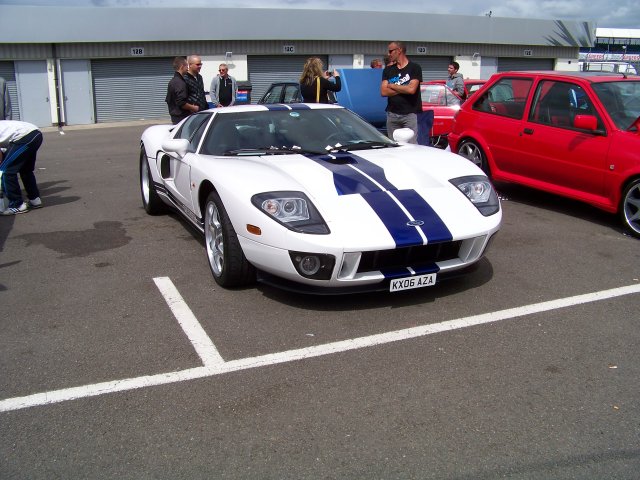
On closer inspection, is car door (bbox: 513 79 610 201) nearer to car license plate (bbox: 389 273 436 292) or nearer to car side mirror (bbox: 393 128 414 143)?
car side mirror (bbox: 393 128 414 143)

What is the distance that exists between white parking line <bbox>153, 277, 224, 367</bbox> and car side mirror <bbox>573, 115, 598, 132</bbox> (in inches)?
167

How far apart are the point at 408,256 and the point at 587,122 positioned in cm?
322

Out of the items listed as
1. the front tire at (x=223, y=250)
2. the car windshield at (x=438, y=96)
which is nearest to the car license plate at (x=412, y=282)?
the front tire at (x=223, y=250)

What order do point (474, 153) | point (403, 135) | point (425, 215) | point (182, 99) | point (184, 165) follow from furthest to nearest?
point (182, 99) < point (474, 153) < point (403, 135) < point (184, 165) < point (425, 215)

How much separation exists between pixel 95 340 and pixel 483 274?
2.87 metres

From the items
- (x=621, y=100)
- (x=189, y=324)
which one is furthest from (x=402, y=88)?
(x=189, y=324)

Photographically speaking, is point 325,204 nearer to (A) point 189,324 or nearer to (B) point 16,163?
(A) point 189,324

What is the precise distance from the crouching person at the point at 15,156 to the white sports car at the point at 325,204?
9.22 ft

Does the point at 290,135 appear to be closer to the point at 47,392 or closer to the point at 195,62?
the point at 47,392

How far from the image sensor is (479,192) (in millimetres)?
4574

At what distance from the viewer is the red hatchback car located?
19.9ft

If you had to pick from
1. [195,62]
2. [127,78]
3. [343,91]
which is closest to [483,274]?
[195,62]

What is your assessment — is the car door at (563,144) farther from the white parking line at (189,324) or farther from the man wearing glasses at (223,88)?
the man wearing glasses at (223,88)

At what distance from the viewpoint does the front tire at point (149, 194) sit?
22.5ft
